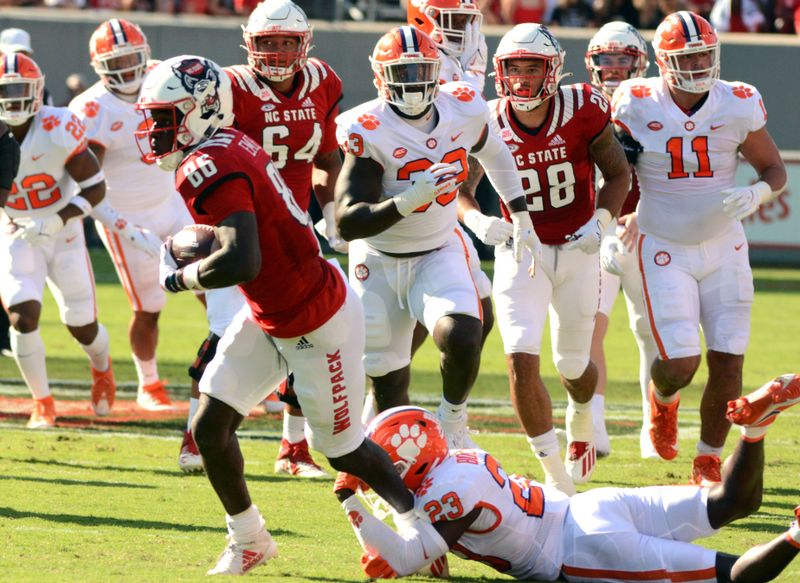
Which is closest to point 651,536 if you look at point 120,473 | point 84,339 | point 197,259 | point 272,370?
point 272,370

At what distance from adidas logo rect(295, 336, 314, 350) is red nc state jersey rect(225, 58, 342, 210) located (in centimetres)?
197

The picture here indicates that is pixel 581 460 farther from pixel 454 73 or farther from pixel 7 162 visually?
pixel 7 162

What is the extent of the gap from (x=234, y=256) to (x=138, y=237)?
146 inches

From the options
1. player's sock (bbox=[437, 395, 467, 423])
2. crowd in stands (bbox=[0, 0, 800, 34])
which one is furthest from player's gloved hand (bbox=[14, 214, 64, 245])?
crowd in stands (bbox=[0, 0, 800, 34])

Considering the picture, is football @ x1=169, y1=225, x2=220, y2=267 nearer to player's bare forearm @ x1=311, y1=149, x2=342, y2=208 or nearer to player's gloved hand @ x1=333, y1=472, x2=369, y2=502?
player's gloved hand @ x1=333, y1=472, x2=369, y2=502

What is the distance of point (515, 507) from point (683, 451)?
321 cm

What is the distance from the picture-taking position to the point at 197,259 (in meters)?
4.72

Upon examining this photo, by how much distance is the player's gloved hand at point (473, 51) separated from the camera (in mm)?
7281

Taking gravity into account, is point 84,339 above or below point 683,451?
above

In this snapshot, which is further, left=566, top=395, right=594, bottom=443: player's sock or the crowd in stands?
the crowd in stands

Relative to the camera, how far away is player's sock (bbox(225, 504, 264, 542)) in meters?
4.78

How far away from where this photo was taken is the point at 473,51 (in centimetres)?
732

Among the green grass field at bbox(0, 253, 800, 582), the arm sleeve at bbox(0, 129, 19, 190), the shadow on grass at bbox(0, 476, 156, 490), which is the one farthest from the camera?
the arm sleeve at bbox(0, 129, 19, 190)

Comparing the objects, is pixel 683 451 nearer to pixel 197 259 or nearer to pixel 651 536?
pixel 651 536
